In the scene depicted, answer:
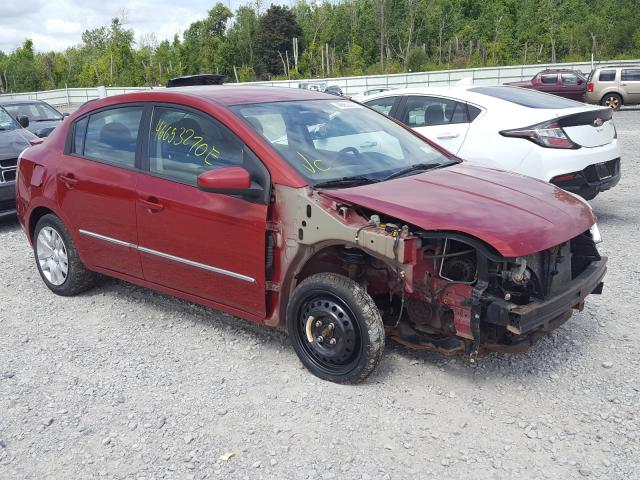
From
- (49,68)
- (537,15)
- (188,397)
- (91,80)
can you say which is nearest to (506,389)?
(188,397)

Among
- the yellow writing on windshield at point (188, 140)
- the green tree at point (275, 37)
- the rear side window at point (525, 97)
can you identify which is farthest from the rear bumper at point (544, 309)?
the green tree at point (275, 37)

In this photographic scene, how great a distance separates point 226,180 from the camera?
3.69 meters

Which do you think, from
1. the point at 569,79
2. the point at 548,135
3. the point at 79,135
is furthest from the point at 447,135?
the point at 569,79

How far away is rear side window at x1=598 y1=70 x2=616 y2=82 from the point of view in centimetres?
2281

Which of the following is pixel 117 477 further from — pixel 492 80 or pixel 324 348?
pixel 492 80

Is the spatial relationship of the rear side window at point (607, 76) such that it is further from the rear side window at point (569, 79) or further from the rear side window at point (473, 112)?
the rear side window at point (473, 112)

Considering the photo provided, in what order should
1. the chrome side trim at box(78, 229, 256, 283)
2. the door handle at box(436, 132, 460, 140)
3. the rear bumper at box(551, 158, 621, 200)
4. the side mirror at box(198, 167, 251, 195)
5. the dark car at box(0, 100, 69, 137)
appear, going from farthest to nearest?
1. the dark car at box(0, 100, 69, 137)
2. the door handle at box(436, 132, 460, 140)
3. the rear bumper at box(551, 158, 621, 200)
4. the chrome side trim at box(78, 229, 256, 283)
5. the side mirror at box(198, 167, 251, 195)

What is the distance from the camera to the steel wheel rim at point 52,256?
210 inches

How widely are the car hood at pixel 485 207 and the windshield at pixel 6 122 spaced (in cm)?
730

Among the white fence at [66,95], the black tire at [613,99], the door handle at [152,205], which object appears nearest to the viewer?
the door handle at [152,205]

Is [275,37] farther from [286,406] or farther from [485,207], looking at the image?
[286,406]

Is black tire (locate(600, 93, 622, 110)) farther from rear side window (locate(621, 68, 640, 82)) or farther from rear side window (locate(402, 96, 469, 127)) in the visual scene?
rear side window (locate(402, 96, 469, 127))

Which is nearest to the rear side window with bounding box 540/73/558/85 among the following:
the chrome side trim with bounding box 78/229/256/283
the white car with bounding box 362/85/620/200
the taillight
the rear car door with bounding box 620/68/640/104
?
the rear car door with bounding box 620/68/640/104

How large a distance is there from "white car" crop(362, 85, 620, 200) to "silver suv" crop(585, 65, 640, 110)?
17.6 meters
